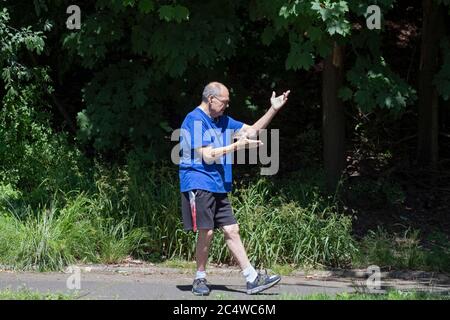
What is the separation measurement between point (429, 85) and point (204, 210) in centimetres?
611

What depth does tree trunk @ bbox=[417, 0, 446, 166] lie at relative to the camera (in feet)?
38.1

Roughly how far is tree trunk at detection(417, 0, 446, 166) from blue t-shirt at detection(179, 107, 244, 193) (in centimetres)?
521

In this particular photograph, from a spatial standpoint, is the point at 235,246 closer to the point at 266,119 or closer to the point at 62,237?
the point at 266,119

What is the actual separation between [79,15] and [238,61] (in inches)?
107

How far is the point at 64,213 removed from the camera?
9133 millimetres

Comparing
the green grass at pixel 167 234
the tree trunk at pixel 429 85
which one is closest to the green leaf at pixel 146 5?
the green grass at pixel 167 234

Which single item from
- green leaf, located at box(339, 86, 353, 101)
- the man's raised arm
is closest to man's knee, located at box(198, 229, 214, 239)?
the man's raised arm

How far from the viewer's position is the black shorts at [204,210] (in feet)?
23.7

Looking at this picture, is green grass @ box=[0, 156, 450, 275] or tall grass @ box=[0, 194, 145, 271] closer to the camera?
tall grass @ box=[0, 194, 145, 271]

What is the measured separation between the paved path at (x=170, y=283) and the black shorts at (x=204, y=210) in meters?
0.65

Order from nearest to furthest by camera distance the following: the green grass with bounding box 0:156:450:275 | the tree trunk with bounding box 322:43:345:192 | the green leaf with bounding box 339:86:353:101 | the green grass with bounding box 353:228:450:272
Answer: the green grass with bounding box 0:156:450:275 → the green grass with bounding box 353:228:450:272 → the green leaf with bounding box 339:86:353:101 → the tree trunk with bounding box 322:43:345:192

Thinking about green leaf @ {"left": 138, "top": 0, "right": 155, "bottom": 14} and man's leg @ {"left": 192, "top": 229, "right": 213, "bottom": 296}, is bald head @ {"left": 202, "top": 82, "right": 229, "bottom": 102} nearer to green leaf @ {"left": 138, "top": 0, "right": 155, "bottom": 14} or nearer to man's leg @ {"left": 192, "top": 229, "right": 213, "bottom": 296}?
man's leg @ {"left": 192, "top": 229, "right": 213, "bottom": 296}

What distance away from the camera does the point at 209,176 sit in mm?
7246

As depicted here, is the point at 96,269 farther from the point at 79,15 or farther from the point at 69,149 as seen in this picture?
the point at 79,15
